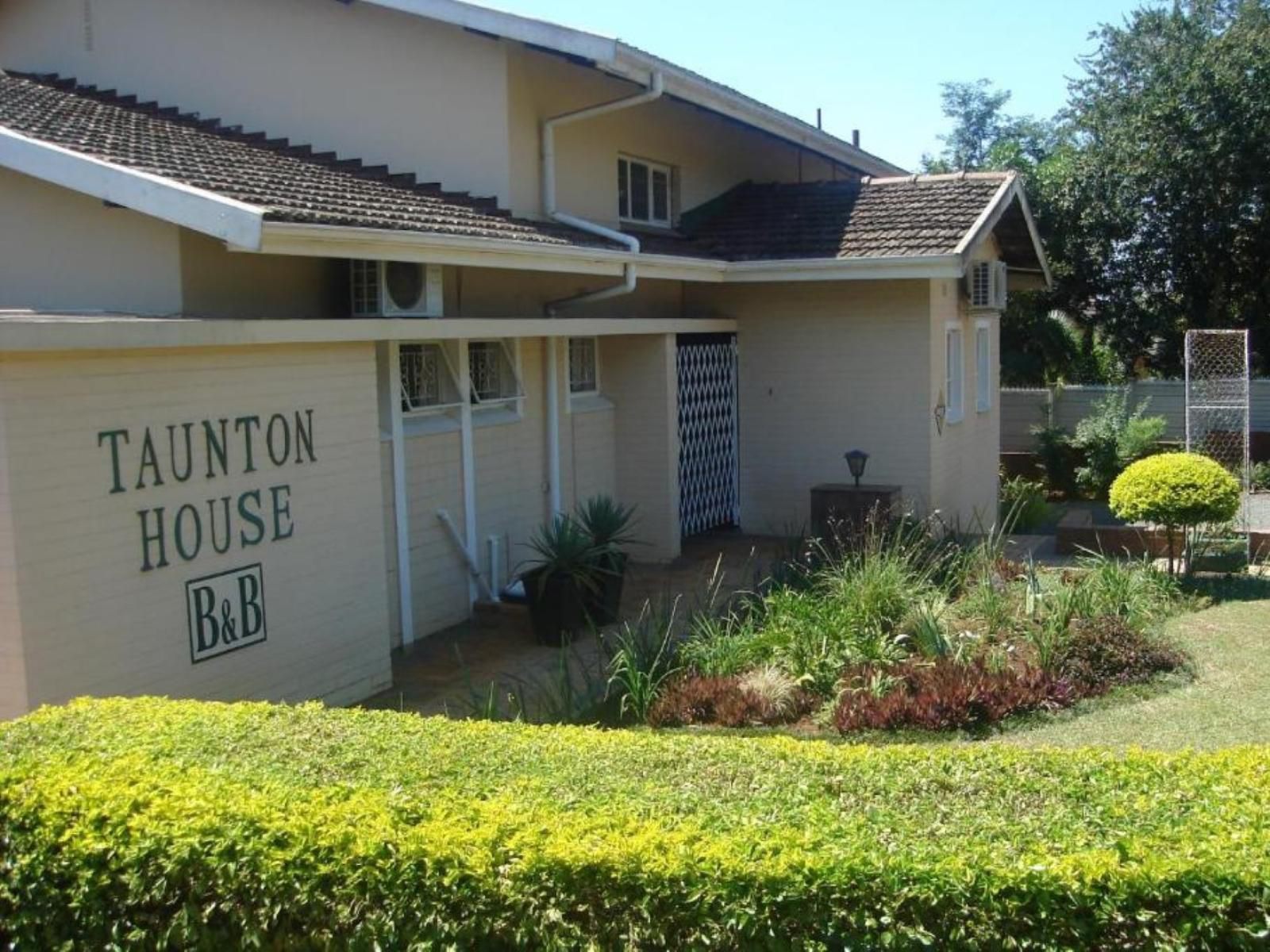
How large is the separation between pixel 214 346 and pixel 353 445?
1473 millimetres

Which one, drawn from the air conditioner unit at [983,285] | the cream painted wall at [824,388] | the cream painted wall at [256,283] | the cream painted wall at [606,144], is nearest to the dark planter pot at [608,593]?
the cream painted wall at [256,283]

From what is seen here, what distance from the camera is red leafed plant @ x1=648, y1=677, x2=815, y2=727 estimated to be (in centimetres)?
823

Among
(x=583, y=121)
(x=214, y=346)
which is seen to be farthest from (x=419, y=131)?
(x=214, y=346)

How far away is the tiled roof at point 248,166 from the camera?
9.12 metres

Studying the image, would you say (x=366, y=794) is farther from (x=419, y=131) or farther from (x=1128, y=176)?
(x=1128, y=176)

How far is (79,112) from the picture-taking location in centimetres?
1127

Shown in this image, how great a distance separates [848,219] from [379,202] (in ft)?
20.8

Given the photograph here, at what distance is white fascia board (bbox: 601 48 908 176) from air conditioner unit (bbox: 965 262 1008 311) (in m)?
2.78

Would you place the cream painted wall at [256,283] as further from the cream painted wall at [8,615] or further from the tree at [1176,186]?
the tree at [1176,186]

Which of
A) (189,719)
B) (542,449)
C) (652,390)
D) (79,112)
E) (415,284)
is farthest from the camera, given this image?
(652,390)

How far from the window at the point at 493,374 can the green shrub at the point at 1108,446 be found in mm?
→ 12440

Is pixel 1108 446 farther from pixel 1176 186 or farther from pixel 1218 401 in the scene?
pixel 1176 186

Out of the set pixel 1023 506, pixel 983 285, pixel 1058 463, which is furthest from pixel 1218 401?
pixel 983 285

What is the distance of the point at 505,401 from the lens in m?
12.0
